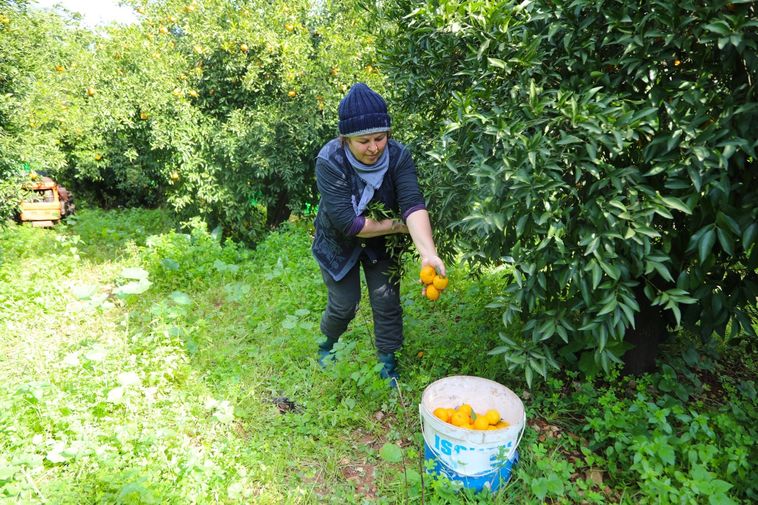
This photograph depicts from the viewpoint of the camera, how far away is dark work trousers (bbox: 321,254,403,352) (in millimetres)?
2941

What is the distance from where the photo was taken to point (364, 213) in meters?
2.70

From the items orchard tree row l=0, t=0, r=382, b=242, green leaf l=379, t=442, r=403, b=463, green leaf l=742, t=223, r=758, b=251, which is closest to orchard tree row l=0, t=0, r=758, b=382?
green leaf l=742, t=223, r=758, b=251

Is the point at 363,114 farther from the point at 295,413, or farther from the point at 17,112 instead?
the point at 17,112

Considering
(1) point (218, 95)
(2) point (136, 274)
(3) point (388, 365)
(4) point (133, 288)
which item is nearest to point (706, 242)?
(3) point (388, 365)

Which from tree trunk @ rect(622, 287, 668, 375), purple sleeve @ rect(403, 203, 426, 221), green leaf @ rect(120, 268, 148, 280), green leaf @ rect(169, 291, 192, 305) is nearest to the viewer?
purple sleeve @ rect(403, 203, 426, 221)

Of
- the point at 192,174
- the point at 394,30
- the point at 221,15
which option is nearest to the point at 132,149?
the point at 192,174

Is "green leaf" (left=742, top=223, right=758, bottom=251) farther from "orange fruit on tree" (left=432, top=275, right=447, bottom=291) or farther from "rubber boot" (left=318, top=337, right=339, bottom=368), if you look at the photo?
"rubber boot" (left=318, top=337, right=339, bottom=368)

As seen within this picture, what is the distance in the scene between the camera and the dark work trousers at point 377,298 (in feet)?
9.65

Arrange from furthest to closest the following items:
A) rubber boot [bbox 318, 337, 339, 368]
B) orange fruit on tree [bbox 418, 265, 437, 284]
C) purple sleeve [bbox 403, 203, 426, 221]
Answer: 1. rubber boot [bbox 318, 337, 339, 368]
2. purple sleeve [bbox 403, 203, 426, 221]
3. orange fruit on tree [bbox 418, 265, 437, 284]

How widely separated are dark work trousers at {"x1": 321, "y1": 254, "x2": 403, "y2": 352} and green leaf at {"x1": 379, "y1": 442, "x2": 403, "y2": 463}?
28.3 inches

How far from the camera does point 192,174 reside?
561cm

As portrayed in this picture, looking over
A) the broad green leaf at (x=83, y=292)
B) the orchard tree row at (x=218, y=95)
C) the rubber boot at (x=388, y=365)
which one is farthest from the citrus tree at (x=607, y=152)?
the broad green leaf at (x=83, y=292)

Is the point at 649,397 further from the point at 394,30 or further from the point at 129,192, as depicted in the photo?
the point at 129,192

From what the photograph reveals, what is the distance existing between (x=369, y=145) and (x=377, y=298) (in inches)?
37.9
